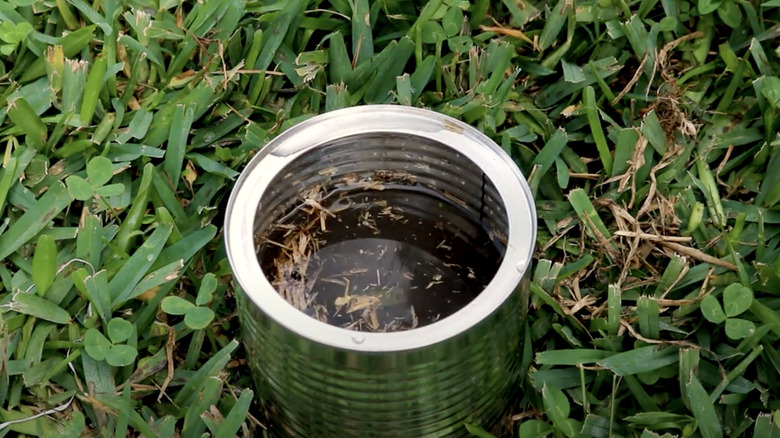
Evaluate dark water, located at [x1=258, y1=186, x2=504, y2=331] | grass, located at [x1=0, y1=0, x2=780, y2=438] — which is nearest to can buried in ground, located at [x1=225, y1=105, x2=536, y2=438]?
dark water, located at [x1=258, y1=186, x2=504, y2=331]

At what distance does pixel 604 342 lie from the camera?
178 centimetres

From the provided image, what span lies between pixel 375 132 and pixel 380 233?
0.70 feet

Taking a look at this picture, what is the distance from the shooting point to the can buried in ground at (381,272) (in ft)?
4.69

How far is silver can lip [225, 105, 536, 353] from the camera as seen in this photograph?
139 centimetres

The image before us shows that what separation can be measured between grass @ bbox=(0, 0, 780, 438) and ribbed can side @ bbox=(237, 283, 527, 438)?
3.6 inches

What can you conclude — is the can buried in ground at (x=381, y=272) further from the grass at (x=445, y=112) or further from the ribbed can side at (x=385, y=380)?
the grass at (x=445, y=112)

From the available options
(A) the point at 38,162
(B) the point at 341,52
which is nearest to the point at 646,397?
(B) the point at 341,52

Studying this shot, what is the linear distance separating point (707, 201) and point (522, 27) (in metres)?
0.54

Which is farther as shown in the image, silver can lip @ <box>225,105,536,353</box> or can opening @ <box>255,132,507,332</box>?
can opening @ <box>255,132,507,332</box>

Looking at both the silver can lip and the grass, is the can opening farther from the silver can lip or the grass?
the grass

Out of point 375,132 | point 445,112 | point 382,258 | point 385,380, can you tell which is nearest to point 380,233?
point 382,258

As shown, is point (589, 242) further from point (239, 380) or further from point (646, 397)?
point (239, 380)

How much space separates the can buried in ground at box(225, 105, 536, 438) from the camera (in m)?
1.43

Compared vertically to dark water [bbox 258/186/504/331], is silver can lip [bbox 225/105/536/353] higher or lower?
higher
